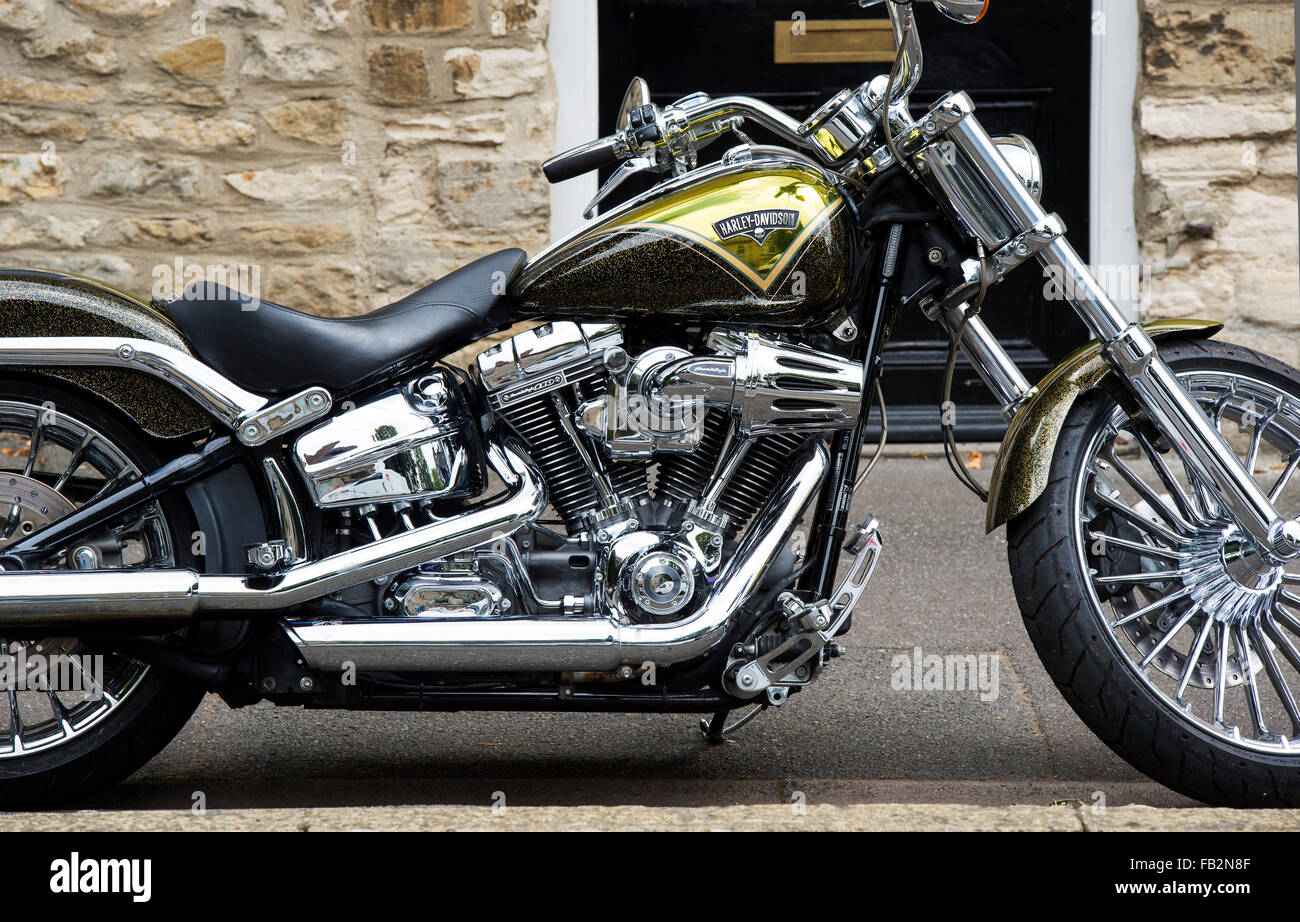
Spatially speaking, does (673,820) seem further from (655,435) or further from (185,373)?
(185,373)

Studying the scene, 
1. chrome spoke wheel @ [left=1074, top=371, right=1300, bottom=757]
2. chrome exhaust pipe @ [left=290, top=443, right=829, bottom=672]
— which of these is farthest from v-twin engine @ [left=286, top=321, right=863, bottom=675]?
chrome spoke wheel @ [left=1074, top=371, right=1300, bottom=757]

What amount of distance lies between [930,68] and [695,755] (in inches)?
125

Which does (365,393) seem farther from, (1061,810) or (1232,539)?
(1232,539)

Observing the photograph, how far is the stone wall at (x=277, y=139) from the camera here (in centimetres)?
470

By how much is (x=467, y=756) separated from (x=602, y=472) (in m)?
0.81

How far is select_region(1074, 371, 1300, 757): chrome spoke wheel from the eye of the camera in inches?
98.2

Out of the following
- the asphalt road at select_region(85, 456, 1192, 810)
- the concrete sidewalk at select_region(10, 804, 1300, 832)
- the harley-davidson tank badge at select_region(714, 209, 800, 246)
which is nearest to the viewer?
the concrete sidewalk at select_region(10, 804, 1300, 832)

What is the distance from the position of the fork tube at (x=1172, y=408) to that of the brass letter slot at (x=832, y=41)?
2.70 metres

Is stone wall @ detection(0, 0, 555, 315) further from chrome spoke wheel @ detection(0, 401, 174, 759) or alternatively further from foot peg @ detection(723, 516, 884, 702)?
foot peg @ detection(723, 516, 884, 702)

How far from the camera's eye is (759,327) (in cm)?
243

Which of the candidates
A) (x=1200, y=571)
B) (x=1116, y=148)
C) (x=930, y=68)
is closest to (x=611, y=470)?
(x=1200, y=571)

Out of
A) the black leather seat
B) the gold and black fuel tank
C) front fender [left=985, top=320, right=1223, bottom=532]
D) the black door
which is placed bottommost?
front fender [left=985, top=320, right=1223, bottom=532]

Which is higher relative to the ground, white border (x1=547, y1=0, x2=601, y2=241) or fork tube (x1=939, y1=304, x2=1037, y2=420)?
white border (x1=547, y1=0, x2=601, y2=241)

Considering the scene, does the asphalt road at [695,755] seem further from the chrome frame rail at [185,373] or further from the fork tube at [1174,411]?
the chrome frame rail at [185,373]
